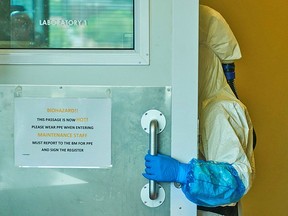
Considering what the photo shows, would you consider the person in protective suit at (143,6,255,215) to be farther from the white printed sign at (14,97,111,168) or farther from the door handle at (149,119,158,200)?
the white printed sign at (14,97,111,168)

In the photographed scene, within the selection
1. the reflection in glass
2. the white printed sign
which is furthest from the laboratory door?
the reflection in glass

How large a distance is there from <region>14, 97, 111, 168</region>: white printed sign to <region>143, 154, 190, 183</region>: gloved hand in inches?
5.2

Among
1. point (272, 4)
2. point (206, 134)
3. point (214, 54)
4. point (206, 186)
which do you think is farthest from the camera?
point (272, 4)

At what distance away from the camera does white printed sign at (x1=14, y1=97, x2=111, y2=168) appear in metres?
1.22

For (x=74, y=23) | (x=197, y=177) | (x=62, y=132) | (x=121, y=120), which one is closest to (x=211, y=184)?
(x=197, y=177)

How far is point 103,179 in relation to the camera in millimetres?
1230

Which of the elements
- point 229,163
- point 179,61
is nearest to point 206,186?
point 229,163

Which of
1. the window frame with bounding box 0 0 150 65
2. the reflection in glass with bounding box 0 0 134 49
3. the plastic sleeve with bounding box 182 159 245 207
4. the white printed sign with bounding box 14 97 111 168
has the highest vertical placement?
the reflection in glass with bounding box 0 0 134 49

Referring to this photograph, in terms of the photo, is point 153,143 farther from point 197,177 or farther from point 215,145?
point 215,145

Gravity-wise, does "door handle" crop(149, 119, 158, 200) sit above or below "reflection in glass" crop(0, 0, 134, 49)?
below

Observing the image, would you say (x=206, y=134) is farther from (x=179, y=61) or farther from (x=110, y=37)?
(x=110, y=37)

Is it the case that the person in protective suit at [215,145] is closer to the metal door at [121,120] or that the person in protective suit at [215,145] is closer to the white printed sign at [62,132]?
the metal door at [121,120]

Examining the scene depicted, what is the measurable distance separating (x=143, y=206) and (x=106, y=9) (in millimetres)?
627

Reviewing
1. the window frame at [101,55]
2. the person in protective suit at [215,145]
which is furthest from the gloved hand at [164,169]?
the window frame at [101,55]
